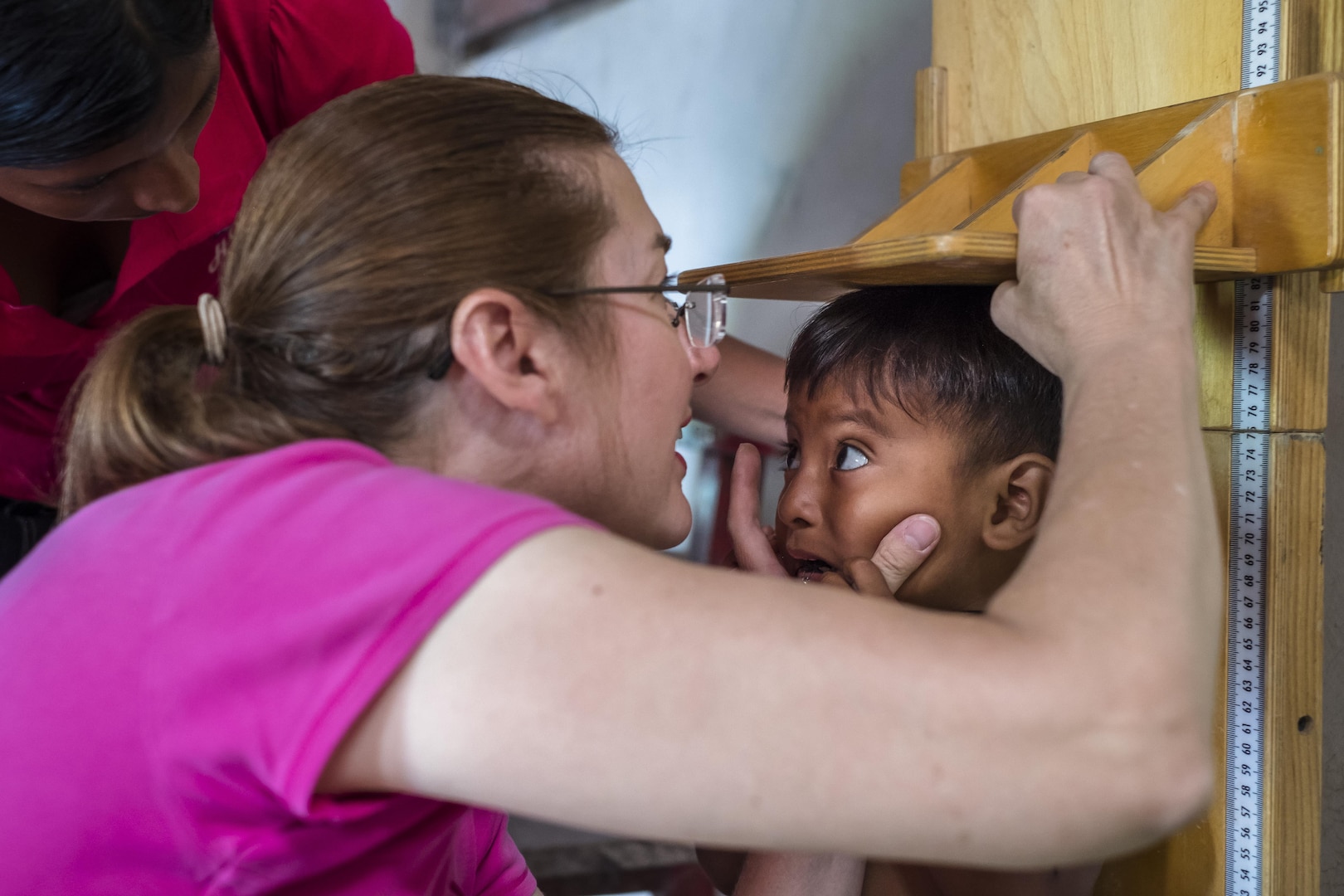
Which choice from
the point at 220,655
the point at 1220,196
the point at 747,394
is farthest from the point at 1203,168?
the point at 220,655

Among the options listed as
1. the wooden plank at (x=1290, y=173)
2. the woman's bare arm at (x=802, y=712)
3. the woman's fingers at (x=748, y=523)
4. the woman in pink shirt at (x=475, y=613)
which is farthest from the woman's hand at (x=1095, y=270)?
the woman's fingers at (x=748, y=523)

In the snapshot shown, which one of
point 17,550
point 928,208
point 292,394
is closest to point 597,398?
point 292,394

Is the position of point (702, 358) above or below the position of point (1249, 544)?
above

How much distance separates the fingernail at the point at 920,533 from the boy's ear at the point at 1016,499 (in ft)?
0.27

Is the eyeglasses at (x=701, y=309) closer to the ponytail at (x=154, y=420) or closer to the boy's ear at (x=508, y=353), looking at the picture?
the boy's ear at (x=508, y=353)

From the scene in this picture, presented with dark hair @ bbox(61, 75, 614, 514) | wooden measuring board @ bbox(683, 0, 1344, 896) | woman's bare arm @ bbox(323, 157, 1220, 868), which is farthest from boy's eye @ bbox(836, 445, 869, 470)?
woman's bare arm @ bbox(323, 157, 1220, 868)

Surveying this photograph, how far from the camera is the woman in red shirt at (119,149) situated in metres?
0.93

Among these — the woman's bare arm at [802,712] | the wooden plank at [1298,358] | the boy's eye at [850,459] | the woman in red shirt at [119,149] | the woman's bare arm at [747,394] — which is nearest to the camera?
the woman's bare arm at [802,712]

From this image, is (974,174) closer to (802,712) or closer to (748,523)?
(748,523)

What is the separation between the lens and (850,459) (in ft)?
4.20

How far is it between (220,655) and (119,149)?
0.62 metres

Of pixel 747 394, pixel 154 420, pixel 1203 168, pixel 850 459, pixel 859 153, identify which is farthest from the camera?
pixel 859 153

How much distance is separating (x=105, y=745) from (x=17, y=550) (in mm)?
1031

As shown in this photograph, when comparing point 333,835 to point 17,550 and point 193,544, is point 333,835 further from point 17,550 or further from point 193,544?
point 17,550
